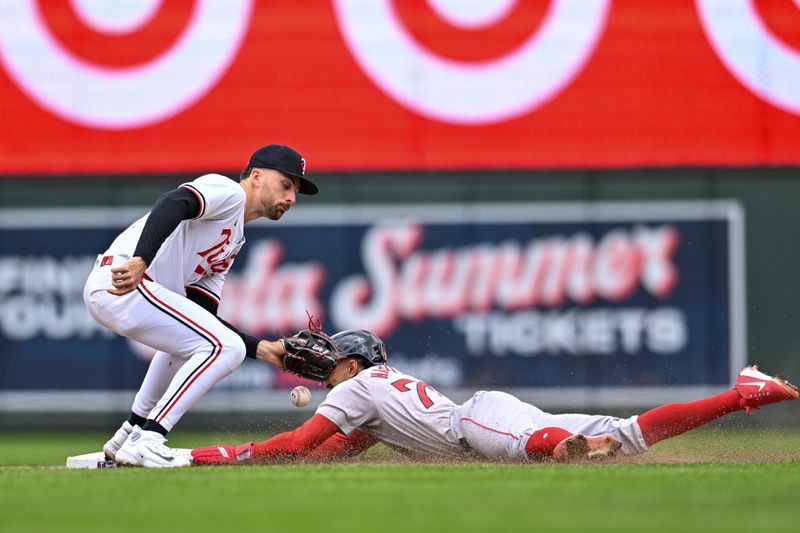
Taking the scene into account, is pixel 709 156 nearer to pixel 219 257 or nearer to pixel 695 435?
pixel 695 435

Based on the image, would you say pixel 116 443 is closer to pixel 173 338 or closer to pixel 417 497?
pixel 173 338

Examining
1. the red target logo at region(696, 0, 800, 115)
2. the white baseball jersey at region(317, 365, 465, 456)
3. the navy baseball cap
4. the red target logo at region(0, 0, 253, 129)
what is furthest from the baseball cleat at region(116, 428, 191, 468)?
the red target logo at region(696, 0, 800, 115)

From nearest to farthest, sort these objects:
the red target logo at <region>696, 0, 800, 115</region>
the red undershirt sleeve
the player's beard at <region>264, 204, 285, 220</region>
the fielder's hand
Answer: the fielder's hand, the red undershirt sleeve, the player's beard at <region>264, 204, 285, 220</region>, the red target logo at <region>696, 0, 800, 115</region>

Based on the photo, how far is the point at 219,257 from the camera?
18.6 feet

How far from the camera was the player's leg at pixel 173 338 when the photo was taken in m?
5.24

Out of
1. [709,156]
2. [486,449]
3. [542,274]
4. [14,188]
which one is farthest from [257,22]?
[486,449]

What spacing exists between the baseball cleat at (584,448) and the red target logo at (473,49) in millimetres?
4797

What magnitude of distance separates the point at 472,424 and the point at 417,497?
127cm

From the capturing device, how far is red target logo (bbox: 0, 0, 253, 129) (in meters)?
9.57

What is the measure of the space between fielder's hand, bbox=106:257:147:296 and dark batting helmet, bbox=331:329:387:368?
44.4 inches

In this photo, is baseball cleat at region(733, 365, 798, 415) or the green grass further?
baseball cleat at region(733, 365, 798, 415)

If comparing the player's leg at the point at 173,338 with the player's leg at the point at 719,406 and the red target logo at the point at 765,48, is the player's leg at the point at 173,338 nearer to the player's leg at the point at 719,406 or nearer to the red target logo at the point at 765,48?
the player's leg at the point at 719,406

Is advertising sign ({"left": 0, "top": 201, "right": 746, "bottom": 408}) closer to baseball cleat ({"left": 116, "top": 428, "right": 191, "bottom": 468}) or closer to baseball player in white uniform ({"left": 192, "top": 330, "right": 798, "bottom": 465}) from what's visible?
baseball player in white uniform ({"left": 192, "top": 330, "right": 798, "bottom": 465})

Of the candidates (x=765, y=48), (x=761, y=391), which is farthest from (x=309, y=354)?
(x=765, y=48)
